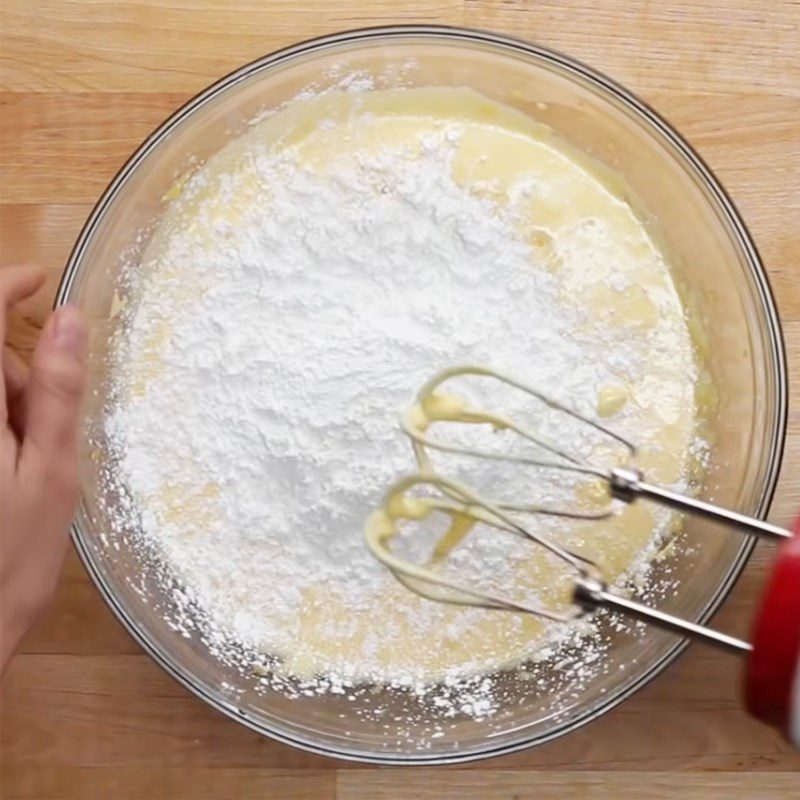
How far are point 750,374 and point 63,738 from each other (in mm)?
722

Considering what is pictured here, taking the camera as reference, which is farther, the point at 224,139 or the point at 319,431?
the point at 224,139

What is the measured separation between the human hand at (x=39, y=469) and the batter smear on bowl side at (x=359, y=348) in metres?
0.08

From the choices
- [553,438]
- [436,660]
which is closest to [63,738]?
[436,660]

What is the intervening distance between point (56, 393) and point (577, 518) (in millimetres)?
434

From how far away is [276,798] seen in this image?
99 cm

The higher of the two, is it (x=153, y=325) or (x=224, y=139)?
(x=224, y=139)

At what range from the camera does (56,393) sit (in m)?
0.87

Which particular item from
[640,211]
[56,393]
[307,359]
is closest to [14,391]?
[56,393]

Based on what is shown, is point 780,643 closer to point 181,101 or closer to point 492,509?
point 492,509

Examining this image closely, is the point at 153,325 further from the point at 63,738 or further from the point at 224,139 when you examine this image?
the point at 63,738

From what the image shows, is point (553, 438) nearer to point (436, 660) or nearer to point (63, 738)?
point (436, 660)

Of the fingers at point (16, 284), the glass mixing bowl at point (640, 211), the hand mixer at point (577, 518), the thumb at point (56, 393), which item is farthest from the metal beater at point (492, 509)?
the fingers at point (16, 284)

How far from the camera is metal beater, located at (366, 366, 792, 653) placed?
2.23 feet

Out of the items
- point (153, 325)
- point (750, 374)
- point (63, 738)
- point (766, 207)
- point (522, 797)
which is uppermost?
point (766, 207)
